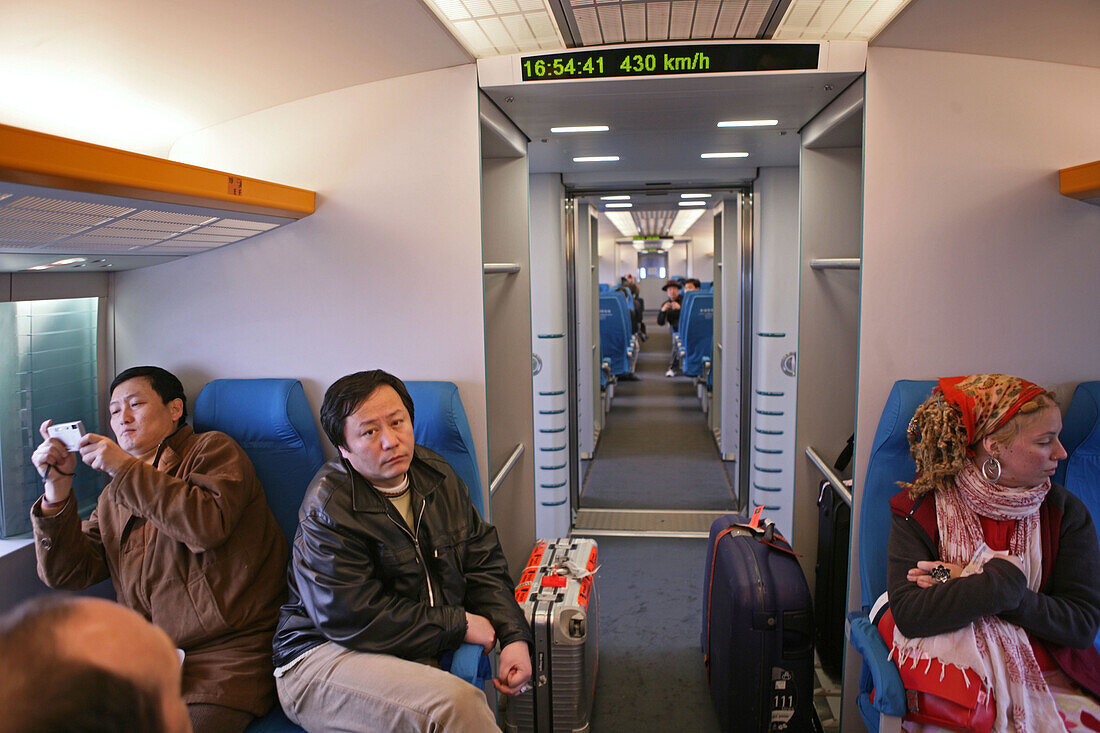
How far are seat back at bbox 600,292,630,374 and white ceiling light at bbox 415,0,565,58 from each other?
313 inches

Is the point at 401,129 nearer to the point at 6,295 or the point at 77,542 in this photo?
the point at 6,295

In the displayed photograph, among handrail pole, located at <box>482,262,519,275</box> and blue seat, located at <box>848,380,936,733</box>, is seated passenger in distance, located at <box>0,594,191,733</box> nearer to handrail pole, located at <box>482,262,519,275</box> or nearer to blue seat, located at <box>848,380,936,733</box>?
handrail pole, located at <box>482,262,519,275</box>

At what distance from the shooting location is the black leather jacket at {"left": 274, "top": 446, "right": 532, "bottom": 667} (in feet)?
7.14

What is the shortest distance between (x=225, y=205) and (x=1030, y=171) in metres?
2.89

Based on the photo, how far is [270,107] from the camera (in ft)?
9.88

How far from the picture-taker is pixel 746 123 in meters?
3.42

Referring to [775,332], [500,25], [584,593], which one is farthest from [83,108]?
[775,332]

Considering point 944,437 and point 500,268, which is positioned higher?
point 500,268

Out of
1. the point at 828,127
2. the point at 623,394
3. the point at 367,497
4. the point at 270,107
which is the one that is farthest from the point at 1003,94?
the point at 623,394

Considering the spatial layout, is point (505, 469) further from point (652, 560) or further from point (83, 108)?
point (83, 108)

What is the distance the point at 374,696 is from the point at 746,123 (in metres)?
2.88

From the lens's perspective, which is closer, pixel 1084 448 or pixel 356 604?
pixel 356 604

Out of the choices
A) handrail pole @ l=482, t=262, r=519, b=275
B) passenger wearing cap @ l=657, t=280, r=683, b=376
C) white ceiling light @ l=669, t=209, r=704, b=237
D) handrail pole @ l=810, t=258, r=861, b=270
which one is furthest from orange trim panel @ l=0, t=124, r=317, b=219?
passenger wearing cap @ l=657, t=280, r=683, b=376

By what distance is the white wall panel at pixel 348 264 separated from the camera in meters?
2.89
